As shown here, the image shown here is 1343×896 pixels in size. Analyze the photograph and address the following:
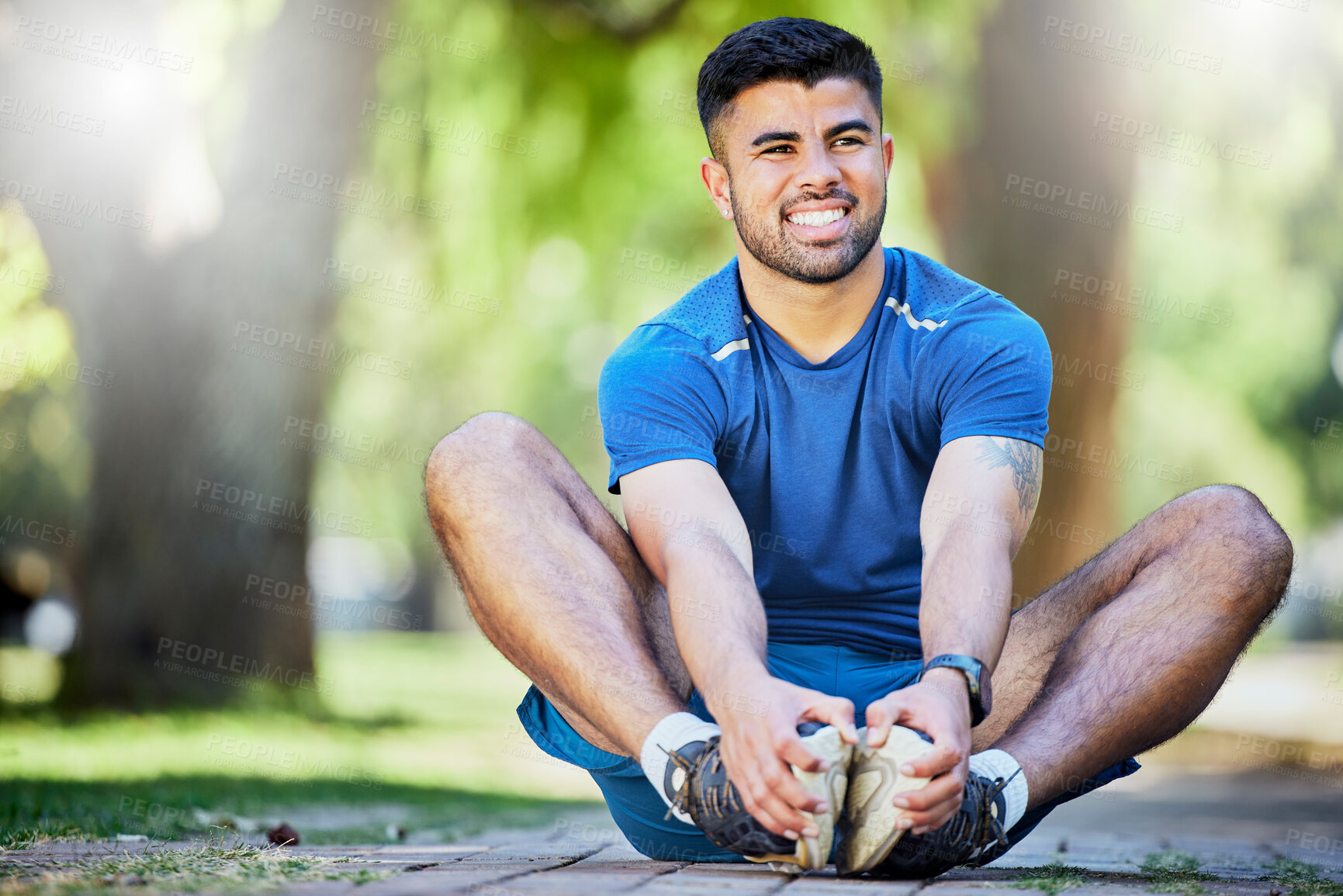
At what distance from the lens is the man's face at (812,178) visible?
9.43 ft

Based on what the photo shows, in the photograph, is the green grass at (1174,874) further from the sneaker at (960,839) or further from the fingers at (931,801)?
the fingers at (931,801)

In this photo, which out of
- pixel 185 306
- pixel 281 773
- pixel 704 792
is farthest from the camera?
pixel 185 306

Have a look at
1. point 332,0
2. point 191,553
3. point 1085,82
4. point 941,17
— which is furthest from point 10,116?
point 1085,82

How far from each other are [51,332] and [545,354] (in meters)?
5.71

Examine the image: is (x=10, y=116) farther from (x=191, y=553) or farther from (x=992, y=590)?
(x=992, y=590)

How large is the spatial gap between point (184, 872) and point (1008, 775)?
55.7 inches

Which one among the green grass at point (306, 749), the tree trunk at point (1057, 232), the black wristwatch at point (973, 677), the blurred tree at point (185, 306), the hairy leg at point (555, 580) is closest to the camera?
the black wristwatch at point (973, 677)

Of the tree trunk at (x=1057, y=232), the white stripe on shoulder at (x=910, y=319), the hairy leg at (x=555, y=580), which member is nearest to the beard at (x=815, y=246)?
the white stripe on shoulder at (x=910, y=319)

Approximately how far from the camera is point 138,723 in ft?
20.5

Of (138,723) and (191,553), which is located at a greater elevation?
(191,553)

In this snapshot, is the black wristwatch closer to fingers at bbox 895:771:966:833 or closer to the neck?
fingers at bbox 895:771:966:833

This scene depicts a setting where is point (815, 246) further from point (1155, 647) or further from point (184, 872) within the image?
point (184, 872)

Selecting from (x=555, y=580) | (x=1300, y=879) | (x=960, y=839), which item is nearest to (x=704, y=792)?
(x=960, y=839)

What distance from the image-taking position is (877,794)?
2.11 meters
